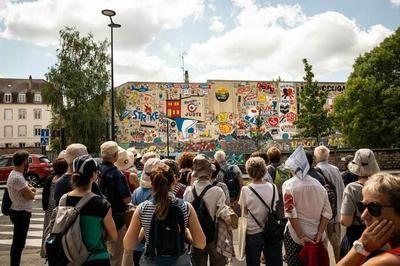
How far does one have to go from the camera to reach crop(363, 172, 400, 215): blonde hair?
211 centimetres

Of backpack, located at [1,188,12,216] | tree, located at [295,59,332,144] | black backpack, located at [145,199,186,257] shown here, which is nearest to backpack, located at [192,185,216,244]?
black backpack, located at [145,199,186,257]

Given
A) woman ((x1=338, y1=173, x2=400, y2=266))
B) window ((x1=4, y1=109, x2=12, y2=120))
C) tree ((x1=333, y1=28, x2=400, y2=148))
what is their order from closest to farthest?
woman ((x1=338, y1=173, x2=400, y2=266)), tree ((x1=333, y1=28, x2=400, y2=148)), window ((x1=4, y1=109, x2=12, y2=120))

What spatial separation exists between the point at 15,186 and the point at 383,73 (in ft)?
110

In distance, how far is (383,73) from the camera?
34.5m

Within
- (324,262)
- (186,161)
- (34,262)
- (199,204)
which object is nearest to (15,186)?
(34,262)

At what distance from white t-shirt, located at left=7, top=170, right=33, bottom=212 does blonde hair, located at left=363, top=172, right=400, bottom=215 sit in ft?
17.8

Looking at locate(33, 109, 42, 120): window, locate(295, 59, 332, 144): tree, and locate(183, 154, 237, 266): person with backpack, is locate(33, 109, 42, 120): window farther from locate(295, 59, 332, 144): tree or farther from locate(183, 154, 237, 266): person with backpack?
locate(183, 154, 237, 266): person with backpack

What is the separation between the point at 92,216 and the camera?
3.62 metres

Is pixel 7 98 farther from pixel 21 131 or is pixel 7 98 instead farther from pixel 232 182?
pixel 232 182

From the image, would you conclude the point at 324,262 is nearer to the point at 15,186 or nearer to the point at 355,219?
the point at 355,219

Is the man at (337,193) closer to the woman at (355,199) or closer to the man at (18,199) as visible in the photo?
the woman at (355,199)

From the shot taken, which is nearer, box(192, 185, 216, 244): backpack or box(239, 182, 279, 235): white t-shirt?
box(192, 185, 216, 244): backpack

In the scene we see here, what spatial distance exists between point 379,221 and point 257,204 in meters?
3.13

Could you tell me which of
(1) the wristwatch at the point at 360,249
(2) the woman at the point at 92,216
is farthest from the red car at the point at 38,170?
(1) the wristwatch at the point at 360,249
